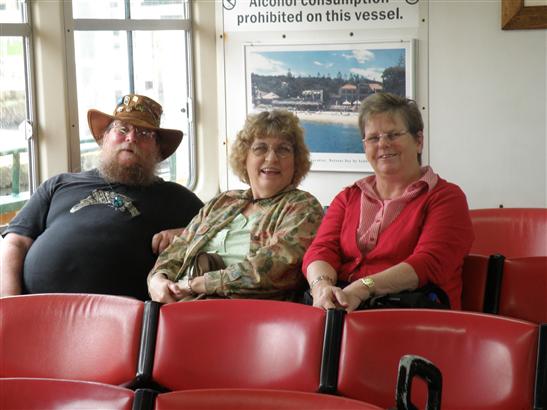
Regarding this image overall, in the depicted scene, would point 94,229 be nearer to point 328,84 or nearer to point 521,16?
point 328,84

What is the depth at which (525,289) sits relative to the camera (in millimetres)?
2758

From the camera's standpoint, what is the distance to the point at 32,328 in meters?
2.29

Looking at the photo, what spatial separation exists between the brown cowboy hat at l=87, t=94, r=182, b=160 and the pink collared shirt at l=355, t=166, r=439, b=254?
126cm

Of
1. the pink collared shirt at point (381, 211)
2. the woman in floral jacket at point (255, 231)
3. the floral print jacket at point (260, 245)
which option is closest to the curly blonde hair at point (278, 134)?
the woman in floral jacket at point (255, 231)

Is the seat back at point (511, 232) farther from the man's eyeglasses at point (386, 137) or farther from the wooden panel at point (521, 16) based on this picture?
the wooden panel at point (521, 16)

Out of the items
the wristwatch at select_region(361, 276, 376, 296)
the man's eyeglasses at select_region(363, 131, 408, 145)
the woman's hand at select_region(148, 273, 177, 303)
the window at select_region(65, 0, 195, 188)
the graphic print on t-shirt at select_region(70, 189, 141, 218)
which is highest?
the window at select_region(65, 0, 195, 188)

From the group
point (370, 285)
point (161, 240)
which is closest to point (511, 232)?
point (370, 285)

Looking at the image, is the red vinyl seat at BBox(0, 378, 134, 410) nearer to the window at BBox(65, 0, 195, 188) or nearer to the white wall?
the window at BBox(65, 0, 195, 188)

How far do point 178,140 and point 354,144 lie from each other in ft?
3.66

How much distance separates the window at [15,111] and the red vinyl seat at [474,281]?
7.06ft

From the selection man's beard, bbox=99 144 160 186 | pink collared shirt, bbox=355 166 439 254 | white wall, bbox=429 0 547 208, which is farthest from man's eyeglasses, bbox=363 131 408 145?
white wall, bbox=429 0 547 208

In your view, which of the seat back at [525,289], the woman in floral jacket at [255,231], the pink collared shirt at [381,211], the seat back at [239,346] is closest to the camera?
the seat back at [239,346]

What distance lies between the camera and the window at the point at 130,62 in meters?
4.21

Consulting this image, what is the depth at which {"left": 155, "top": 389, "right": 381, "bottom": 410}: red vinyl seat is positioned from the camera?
1704 millimetres
